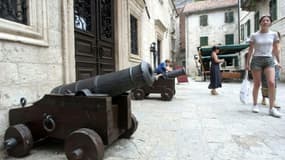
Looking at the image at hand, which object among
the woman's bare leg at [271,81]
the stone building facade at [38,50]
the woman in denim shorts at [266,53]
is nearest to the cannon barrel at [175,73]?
the stone building facade at [38,50]

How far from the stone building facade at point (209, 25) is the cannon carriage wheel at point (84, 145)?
77.5 ft

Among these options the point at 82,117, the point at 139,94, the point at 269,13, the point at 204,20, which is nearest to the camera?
the point at 82,117

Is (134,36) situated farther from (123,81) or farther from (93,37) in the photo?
(123,81)

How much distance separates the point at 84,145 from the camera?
1.76 meters

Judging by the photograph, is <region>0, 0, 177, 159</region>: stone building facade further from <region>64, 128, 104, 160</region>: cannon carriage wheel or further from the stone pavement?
<region>64, 128, 104, 160</region>: cannon carriage wheel

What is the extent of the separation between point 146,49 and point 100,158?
7.60 m

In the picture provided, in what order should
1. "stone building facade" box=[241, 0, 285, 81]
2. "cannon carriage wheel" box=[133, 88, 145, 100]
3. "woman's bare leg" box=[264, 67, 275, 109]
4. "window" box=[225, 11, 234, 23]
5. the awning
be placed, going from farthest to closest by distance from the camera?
1. "window" box=[225, 11, 234, 23]
2. the awning
3. "stone building facade" box=[241, 0, 285, 81]
4. "cannon carriage wheel" box=[133, 88, 145, 100]
5. "woman's bare leg" box=[264, 67, 275, 109]

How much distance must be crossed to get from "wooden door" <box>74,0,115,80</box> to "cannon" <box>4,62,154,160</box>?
199 centimetres

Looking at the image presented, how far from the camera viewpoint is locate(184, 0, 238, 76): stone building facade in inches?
939

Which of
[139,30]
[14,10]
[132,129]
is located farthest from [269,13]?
[14,10]

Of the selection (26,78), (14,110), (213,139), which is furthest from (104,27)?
(213,139)

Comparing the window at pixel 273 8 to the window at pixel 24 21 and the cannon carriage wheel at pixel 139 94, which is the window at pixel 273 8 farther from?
the window at pixel 24 21

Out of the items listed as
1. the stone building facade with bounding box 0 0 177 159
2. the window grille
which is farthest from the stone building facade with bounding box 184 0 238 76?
the stone building facade with bounding box 0 0 177 159

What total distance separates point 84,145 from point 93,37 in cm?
321
